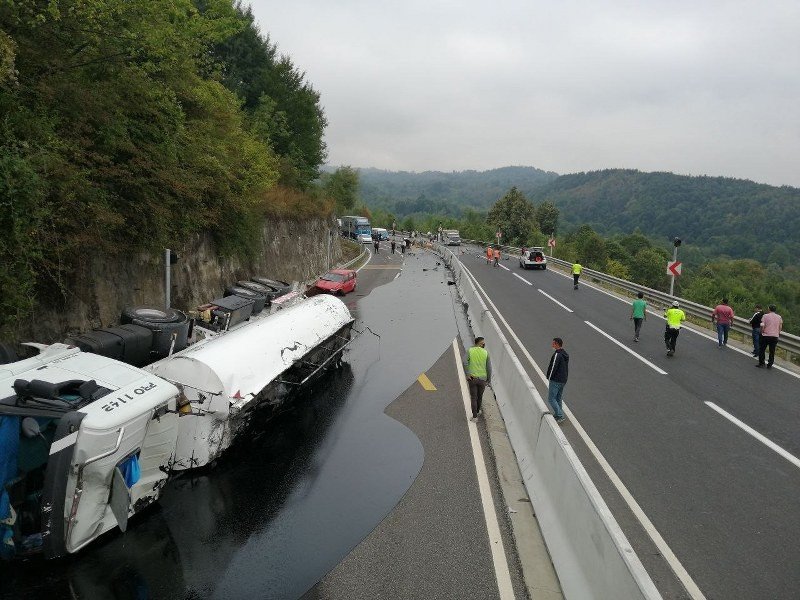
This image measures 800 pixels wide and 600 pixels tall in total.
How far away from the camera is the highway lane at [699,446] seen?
6.18 m

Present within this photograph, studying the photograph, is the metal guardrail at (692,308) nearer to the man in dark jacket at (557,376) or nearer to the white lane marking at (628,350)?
the white lane marking at (628,350)

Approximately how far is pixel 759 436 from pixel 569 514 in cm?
631

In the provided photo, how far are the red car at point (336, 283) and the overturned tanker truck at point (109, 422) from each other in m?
16.1

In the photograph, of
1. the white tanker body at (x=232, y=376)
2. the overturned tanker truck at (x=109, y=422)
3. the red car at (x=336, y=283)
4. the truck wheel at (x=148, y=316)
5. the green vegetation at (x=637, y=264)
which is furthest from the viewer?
the green vegetation at (x=637, y=264)

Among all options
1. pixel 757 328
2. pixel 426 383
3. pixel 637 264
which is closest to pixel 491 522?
pixel 426 383

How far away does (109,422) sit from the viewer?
5.69 metres

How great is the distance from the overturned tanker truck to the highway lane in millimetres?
5711

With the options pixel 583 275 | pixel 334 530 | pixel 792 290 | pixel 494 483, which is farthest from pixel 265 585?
pixel 792 290

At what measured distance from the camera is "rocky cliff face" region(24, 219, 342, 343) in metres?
11.7

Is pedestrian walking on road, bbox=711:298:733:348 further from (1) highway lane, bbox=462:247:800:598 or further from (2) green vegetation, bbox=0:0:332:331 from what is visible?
(2) green vegetation, bbox=0:0:332:331

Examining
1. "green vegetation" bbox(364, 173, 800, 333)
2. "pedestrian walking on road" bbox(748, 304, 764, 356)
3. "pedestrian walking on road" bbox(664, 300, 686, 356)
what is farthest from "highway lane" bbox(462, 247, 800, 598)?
"green vegetation" bbox(364, 173, 800, 333)

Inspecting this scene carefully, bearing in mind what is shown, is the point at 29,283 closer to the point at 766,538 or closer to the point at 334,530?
the point at 334,530

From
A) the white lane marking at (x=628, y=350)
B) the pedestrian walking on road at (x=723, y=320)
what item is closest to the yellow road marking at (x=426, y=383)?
the white lane marking at (x=628, y=350)

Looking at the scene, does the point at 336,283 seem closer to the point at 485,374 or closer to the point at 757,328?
the point at 485,374
